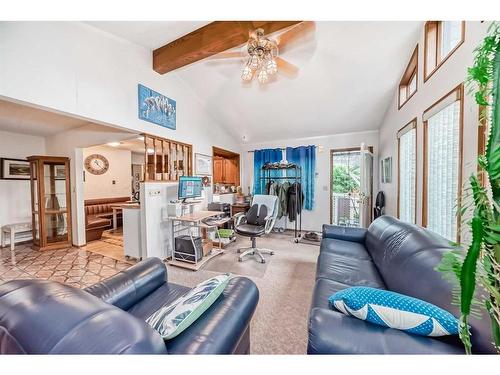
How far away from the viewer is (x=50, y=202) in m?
3.76

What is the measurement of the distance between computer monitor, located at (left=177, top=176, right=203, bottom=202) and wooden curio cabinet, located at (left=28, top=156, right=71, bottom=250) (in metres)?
2.54

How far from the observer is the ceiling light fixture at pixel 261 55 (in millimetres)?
2055

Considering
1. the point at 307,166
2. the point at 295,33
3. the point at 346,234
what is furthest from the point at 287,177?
the point at 295,33

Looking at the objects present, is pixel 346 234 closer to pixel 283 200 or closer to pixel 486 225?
pixel 283 200

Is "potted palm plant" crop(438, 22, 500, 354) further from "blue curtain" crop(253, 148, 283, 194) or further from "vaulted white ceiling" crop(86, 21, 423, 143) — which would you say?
"blue curtain" crop(253, 148, 283, 194)

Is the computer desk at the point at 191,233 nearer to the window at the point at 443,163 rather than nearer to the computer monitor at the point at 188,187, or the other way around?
the computer monitor at the point at 188,187

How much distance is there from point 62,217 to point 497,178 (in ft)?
17.9

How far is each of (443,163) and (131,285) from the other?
269cm

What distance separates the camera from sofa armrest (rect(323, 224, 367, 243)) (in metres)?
2.54

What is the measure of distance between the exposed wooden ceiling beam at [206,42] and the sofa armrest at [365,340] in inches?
97.5

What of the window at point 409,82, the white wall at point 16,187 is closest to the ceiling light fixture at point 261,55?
the window at point 409,82

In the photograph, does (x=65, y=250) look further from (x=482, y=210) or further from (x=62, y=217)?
(x=482, y=210)

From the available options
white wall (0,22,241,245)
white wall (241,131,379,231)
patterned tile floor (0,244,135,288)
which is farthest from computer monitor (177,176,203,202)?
white wall (241,131,379,231)
